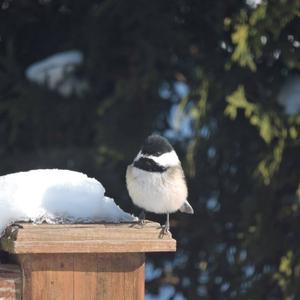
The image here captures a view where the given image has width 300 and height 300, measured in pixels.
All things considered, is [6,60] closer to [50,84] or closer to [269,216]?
[50,84]

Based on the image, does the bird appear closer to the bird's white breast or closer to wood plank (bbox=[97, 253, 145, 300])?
the bird's white breast

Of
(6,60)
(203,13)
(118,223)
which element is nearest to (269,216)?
(203,13)

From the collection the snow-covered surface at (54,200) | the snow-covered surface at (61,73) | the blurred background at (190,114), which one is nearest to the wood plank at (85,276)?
the snow-covered surface at (54,200)

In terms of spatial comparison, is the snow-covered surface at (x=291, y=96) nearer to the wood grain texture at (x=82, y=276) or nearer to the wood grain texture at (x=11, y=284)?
the wood grain texture at (x=82, y=276)

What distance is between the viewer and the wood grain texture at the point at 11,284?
1929 millimetres

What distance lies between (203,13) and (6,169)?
1779 millimetres

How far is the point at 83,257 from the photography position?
6.48ft

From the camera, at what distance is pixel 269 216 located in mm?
4992

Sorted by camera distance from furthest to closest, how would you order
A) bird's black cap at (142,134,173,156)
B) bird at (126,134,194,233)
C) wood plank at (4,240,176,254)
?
bird at (126,134,194,233)
bird's black cap at (142,134,173,156)
wood plank at (4,240,176,254)

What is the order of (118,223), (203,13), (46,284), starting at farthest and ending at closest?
(203,13), (118,223), (46,284)

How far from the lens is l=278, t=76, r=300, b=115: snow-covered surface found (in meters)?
4.92

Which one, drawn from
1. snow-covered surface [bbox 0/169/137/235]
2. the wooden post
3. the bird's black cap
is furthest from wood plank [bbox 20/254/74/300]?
the bird's black cap

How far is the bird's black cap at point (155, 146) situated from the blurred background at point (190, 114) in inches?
79.8

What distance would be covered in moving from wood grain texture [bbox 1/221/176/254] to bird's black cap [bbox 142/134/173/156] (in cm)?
73
